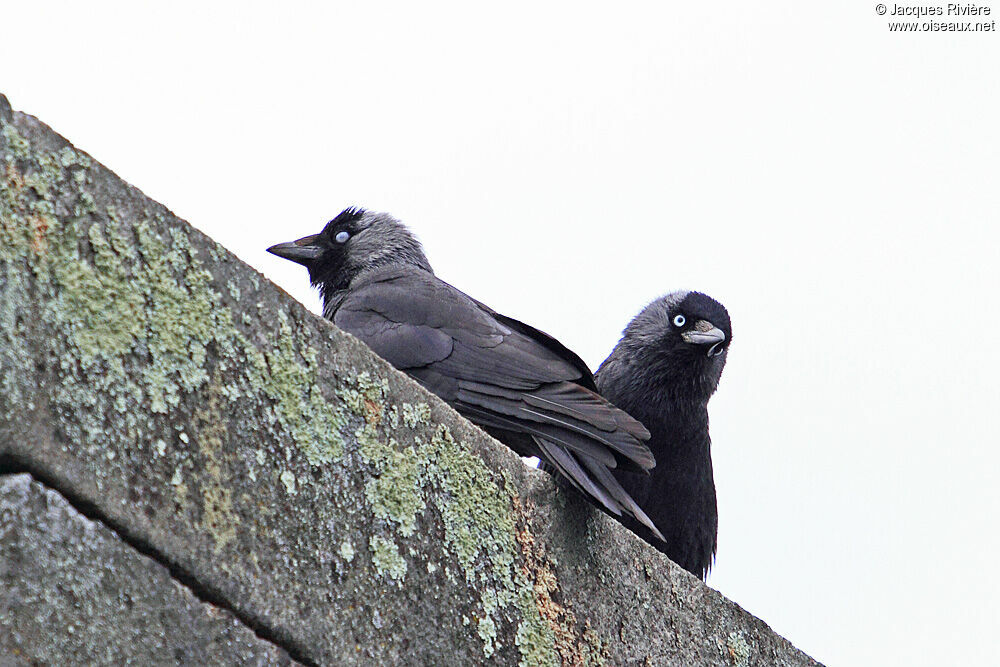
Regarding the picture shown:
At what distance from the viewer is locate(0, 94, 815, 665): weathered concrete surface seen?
1932 mm

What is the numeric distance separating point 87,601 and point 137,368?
403 mm

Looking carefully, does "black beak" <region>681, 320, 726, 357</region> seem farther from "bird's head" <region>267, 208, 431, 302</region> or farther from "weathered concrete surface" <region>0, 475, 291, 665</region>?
"weathered concrete surface" <region>0, 475, 291, 665</region>

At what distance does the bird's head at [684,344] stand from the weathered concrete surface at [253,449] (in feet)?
9.55

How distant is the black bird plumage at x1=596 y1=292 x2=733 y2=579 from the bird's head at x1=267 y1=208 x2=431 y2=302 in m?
1.14

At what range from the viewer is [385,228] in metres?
6.26

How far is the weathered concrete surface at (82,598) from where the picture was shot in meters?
1.75

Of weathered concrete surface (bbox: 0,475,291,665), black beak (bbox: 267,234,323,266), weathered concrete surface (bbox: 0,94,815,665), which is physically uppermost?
black beak (bbox: 267,234,323,266)

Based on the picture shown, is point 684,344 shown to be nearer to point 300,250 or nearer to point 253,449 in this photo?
point 300,250

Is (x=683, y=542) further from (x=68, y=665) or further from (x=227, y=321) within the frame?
(x=68, y=665)

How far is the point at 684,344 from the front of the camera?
578 centimetres

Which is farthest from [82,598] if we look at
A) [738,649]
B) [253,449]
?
[738,649]

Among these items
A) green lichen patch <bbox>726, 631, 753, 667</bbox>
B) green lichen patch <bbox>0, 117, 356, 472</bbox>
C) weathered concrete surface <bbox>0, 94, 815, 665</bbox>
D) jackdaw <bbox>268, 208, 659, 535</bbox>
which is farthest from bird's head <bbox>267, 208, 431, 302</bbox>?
green lichen patch <bbox>0, 117, 356, 472</bbox>

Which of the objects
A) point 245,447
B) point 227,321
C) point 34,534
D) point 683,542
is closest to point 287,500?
point 245,447

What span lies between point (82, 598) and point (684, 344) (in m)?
4.23
